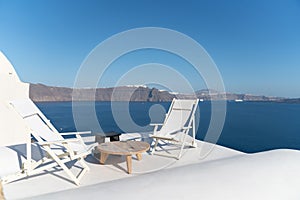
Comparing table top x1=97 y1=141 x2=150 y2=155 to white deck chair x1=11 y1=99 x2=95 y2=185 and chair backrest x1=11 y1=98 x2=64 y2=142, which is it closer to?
white deck chair x1=11 y1=99 x2=95 y2=185

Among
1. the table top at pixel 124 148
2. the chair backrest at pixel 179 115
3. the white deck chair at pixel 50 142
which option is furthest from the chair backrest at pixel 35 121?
the chair backrest at pixel 179 115

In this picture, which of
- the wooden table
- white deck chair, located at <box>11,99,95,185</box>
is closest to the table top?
the wooden table

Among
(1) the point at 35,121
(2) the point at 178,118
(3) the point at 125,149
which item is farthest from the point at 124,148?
(2) the point at 178,118

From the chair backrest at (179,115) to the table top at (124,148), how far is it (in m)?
0.94

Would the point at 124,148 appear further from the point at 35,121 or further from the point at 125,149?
the point at 35,121

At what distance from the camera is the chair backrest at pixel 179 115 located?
3.98m

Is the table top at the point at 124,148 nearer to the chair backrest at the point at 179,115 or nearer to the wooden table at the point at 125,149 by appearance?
the wooden table at the point at 125,149

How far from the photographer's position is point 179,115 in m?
4.16

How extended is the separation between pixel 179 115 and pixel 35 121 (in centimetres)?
241

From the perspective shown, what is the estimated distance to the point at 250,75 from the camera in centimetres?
1558

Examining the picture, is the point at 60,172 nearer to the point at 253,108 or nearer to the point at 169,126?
the point at 169,126

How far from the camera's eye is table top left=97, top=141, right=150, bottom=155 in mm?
2727

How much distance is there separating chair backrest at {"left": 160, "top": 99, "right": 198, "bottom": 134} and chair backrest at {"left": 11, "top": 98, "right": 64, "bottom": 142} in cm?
188

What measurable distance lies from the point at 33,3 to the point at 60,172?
10.8 meters
